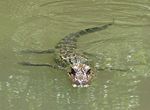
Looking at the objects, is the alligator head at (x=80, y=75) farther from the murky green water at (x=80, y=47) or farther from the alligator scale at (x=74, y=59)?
the murky green water at (x=80, y=47)

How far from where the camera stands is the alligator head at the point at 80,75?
6609 mm

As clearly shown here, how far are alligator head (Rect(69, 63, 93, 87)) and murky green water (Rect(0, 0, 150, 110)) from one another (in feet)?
0.33

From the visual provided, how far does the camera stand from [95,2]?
420 inches

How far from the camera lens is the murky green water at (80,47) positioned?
6.11 m

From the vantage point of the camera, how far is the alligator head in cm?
661

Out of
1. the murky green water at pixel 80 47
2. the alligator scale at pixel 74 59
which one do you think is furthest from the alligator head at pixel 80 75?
the murky green water at pixel 80 47

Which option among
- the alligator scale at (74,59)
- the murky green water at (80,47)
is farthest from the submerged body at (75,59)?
the murky green water at (80,47)

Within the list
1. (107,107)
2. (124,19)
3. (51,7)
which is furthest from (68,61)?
(51,7)

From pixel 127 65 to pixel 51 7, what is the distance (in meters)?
3.70

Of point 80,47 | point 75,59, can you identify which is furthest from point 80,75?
point 80,47

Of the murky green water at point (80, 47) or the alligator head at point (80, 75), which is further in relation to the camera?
the alligator head at point (80, 75)

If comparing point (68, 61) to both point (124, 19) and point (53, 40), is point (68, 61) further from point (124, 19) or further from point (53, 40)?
point (124, 19)

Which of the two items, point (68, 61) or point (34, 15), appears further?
point (34, 15)

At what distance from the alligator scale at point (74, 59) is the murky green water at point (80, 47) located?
0.11 meters
